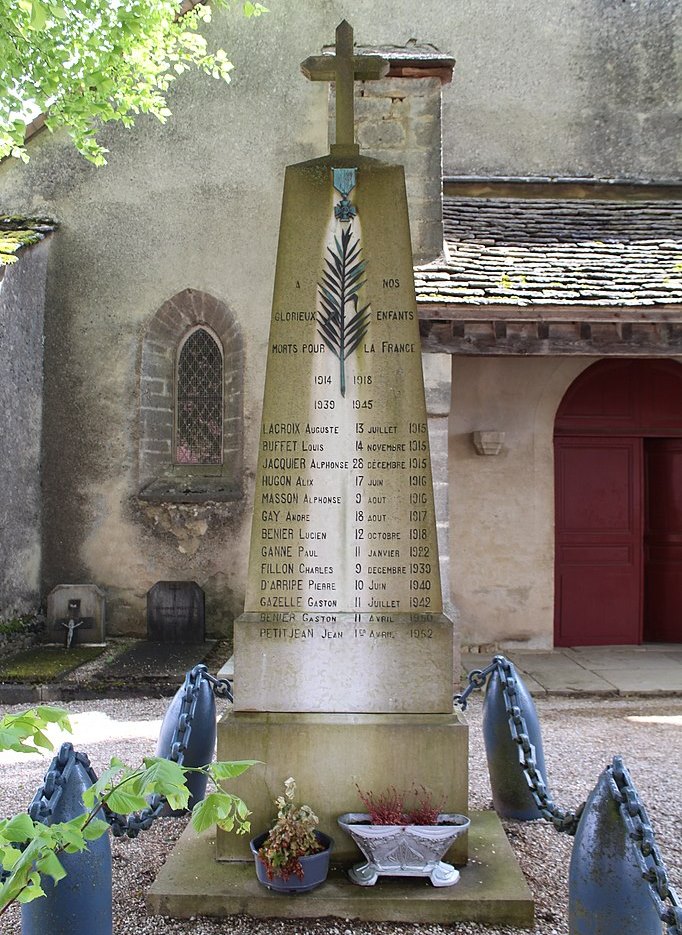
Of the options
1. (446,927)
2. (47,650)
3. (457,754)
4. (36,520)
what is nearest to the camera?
(446,927)

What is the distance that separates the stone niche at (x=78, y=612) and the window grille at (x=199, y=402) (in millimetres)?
1811

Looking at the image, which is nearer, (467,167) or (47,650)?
(47,650)

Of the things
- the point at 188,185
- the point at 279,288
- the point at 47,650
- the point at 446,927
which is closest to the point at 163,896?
the point at 446,927

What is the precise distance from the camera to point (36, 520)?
30.4 feet

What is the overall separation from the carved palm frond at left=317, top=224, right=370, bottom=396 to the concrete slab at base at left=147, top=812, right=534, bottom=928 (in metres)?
2.02

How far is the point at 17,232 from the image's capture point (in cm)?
905

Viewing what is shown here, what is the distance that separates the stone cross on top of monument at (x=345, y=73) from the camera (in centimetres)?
370

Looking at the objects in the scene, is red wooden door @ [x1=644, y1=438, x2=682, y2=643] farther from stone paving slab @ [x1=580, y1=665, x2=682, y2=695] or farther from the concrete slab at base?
the concrete slab at base

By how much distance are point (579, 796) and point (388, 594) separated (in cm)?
217

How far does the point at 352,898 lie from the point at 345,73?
3.52m

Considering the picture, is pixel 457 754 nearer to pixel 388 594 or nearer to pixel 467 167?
pixel 388 594

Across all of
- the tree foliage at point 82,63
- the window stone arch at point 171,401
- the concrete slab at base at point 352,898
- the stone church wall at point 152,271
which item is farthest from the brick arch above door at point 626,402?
the concrete slab at base at point 352,898

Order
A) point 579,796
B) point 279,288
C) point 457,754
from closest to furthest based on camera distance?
point 457,754 < point 279,288 < point 579,796

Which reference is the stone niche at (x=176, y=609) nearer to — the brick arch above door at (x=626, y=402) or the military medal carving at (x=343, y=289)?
the brick arch above door at (x=626, y=402)
